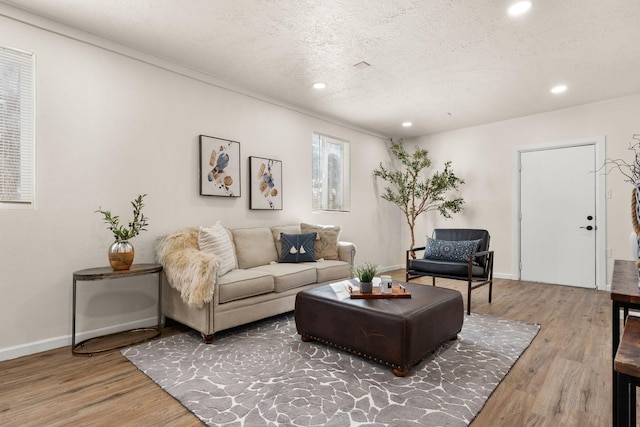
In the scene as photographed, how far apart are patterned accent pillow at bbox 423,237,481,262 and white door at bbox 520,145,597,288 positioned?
1.87 m

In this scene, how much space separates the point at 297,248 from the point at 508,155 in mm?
3805

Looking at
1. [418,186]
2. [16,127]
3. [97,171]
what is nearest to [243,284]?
[97,171]

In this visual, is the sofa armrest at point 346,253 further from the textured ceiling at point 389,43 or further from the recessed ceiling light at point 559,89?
the recessed ceiling light at point 559,89

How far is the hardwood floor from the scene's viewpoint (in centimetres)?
172

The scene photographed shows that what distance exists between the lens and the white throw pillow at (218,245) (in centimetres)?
310

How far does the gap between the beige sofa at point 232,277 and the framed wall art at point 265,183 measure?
0.37 m

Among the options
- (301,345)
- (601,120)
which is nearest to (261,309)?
(301,345)

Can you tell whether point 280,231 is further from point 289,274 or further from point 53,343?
point 53,343

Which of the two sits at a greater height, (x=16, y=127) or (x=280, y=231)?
(x=16, y=127)

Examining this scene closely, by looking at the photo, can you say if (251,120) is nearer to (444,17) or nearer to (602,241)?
(444,17)

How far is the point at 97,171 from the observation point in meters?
2.87

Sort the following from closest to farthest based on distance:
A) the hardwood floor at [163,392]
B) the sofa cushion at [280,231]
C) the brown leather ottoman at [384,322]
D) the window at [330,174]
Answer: the hardwood floor at [163,392], the brown leather ottoman at [384,322], the sofa cushion at [280,231], the window at [330,174]

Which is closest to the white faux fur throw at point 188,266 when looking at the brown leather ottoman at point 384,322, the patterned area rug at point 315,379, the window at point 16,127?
the patterned area rug at point 315,379

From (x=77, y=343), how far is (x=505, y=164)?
5.91 meters
